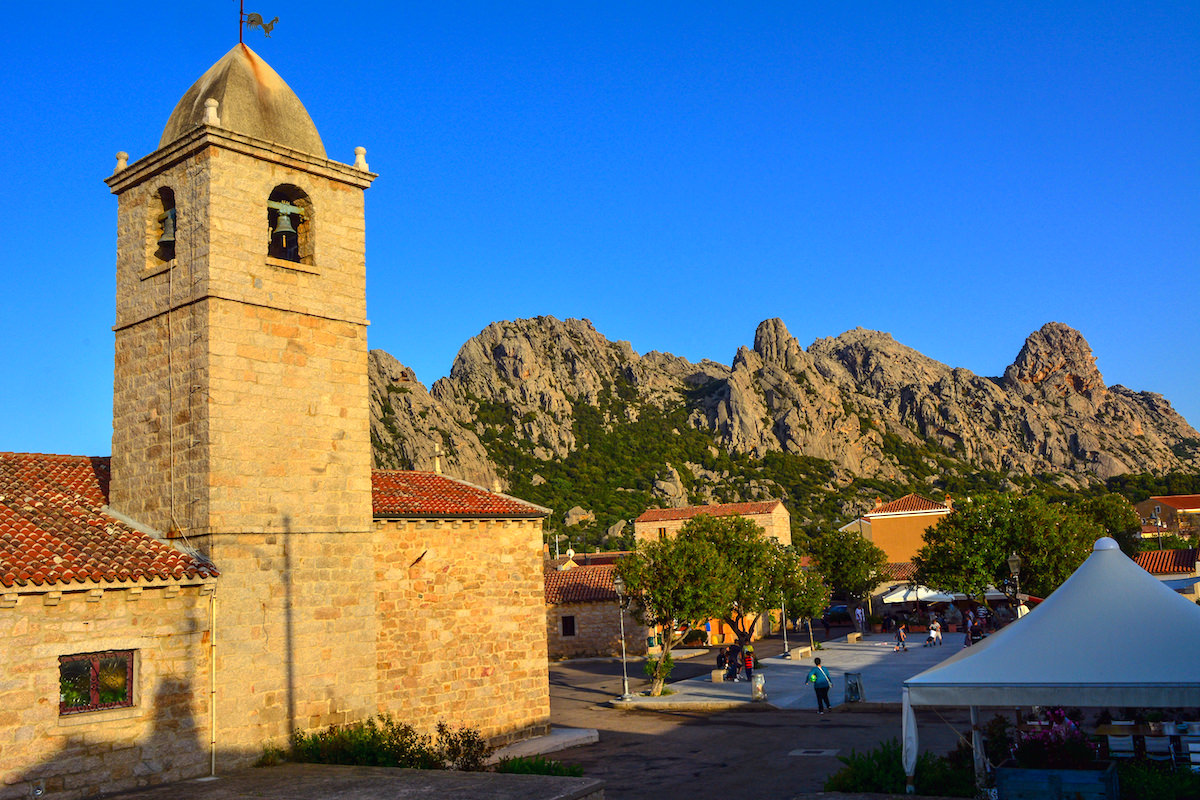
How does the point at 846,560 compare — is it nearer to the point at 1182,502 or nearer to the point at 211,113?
the point at 211,113

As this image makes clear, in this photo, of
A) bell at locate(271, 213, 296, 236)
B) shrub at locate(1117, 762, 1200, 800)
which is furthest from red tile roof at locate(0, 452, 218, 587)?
shrub at locate(1117, 762, 1200, 800)

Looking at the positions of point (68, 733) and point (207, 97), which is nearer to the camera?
point (68, 733)

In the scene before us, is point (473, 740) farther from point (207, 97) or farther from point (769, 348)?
point (769, 348)

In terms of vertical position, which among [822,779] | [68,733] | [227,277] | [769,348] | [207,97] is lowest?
[822,779]

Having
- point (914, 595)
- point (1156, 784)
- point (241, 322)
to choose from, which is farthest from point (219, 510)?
point (914, 595)

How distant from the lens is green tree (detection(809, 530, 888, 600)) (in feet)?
173

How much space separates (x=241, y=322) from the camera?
49.7 ft

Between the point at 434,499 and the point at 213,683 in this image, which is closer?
the point at 213,683

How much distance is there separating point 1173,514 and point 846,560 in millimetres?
50851

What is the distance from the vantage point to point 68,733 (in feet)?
40.4

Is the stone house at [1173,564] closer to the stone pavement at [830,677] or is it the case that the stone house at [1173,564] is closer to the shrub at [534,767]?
the stone pavement at [830,677]

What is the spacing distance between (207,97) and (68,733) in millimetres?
10864

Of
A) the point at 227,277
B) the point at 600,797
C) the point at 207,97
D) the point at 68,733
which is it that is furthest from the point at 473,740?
the point at 207,97

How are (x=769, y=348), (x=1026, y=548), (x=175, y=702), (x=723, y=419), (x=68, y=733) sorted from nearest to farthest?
1. (x=68, y=733)
2. (x=175, y=702)
3. (x=1026, y=548)
4. (x=723, y=419)
5. (x=769, y=348)
